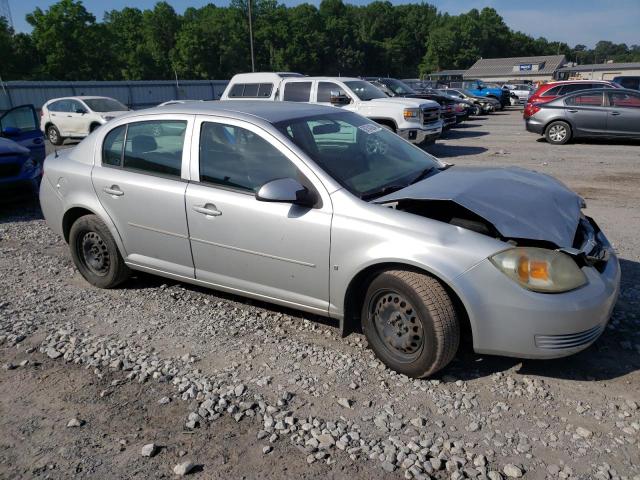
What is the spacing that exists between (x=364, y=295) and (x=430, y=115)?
10.3 m

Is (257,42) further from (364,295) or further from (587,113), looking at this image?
(364,295)

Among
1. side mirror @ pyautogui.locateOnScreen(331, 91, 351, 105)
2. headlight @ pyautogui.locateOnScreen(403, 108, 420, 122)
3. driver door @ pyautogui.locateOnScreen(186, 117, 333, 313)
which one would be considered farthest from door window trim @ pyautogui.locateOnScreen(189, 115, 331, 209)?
side mirror @ pyautogui.locateOnScreen(331, 91, 351, 105)

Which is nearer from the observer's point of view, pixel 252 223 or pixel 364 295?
pixel 364 295

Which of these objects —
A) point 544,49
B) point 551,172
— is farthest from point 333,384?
point 544,49

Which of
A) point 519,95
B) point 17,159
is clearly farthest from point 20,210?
point 519,95

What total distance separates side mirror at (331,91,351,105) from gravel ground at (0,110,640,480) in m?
8.82

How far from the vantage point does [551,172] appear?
1006cm

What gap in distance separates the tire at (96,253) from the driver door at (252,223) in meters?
1.02

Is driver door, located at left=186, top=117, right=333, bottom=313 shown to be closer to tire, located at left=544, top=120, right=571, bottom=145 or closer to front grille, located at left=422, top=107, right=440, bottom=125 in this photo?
front grille, located at left=422, top=107, right=440, bottom=125

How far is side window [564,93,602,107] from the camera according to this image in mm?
13680

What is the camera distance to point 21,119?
899 centimetres

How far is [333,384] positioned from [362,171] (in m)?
1.53

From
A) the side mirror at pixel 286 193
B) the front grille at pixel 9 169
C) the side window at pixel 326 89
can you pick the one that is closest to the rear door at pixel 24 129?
the front grille at pixel 9 169

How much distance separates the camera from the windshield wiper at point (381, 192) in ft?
11.4
